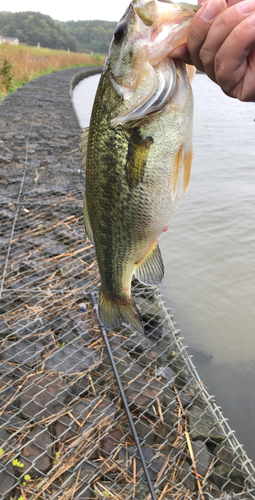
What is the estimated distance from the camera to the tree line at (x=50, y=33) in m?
84.4

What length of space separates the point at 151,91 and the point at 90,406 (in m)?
2.31

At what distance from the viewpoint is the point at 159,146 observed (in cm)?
142

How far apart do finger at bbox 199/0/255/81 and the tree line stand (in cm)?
9040

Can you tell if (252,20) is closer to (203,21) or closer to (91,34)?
(203,21)

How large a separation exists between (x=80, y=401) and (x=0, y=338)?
3.29 ft

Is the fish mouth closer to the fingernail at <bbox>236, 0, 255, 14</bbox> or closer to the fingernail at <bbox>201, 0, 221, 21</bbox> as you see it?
the fingernail at <bbox>201, 0, 221, 21</bbox>

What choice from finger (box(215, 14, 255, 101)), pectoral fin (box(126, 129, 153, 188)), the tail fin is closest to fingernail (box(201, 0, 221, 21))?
finger (box(215, 14, 255, 101))

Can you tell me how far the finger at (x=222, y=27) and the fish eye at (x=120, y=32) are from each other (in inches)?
13.3

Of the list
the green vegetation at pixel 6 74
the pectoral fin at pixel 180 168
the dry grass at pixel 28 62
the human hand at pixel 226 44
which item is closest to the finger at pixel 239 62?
the human hand at pixel 226 44

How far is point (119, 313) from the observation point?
2.01 metres

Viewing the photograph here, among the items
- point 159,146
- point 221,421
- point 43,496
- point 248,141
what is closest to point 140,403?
point 221,421

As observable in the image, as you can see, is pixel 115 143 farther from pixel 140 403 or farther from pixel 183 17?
pixel 140 403

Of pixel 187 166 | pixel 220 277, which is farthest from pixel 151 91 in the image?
pixel 220 277

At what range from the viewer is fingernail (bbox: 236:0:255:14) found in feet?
3.38
